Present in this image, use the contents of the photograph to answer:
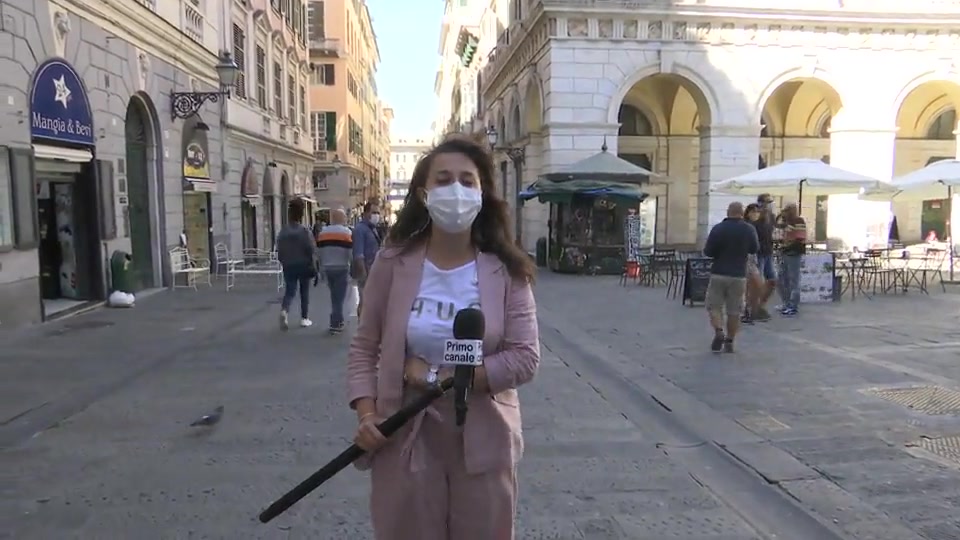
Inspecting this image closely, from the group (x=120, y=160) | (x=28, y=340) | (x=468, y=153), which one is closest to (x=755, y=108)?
(x=120, y=160)

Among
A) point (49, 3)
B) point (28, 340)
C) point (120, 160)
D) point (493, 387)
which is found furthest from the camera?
point (120, 160)

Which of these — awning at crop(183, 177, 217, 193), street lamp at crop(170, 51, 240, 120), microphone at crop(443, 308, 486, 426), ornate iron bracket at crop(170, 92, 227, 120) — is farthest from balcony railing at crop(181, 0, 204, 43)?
microphone at crop(443, 308, 486, 426)

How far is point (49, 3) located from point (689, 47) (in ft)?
54.9

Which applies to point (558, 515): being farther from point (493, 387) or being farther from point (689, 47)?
point (689, 47)

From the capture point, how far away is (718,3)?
21734 millimetres

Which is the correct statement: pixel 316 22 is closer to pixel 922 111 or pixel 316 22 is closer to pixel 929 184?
pixel 922 111

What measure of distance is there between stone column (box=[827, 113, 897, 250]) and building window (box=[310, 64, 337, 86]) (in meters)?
33.3

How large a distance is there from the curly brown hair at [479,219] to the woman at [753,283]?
8.98 m

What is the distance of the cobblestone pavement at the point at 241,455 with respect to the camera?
13.3ft

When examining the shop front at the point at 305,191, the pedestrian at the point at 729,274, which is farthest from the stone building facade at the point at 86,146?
the shop front at the point at 305,191

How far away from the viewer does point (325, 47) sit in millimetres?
47594

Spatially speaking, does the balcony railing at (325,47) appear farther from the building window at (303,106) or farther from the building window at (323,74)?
the building window at (303,106)

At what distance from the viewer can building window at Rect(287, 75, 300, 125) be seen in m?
31.3

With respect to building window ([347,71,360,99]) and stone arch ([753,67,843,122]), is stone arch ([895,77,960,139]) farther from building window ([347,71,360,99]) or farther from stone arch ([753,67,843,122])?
building window ([347,71,360,99])
